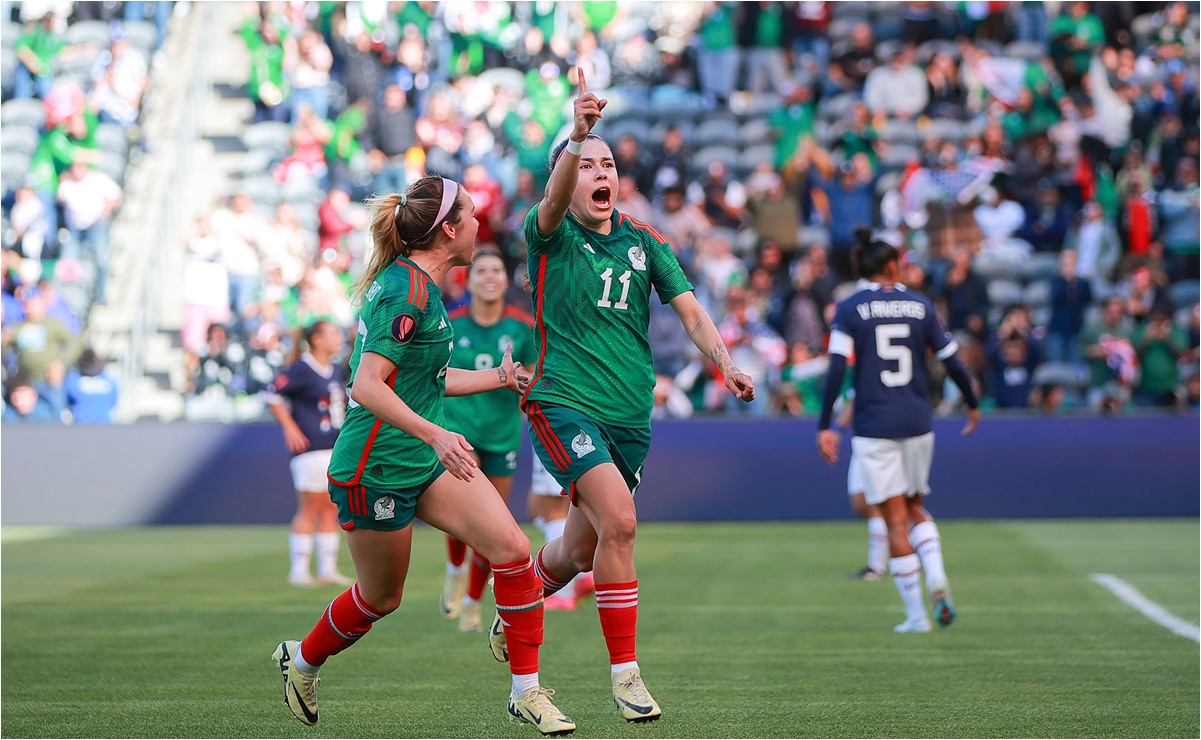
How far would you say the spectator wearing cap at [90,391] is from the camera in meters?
17.9

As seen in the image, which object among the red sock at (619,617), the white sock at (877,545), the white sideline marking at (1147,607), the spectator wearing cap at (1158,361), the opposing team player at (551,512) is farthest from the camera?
the spectator wearing cap at (1158,361)

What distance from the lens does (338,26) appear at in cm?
2461

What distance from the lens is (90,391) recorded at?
1798 cm

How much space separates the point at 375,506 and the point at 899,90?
1802 centimetres

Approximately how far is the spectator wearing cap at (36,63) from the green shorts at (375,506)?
20.2 meters

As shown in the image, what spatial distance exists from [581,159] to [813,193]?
48.1 feet

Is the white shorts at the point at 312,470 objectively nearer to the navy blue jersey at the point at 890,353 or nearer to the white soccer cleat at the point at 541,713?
the navy blue jersey at the point at 890,353

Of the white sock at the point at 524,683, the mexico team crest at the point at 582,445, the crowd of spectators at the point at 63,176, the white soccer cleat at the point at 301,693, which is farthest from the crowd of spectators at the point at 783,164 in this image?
the white sock at the point at 524,683

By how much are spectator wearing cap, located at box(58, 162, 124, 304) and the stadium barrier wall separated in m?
4.85

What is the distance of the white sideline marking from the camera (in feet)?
28.4

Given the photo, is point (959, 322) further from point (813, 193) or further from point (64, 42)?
point (64, 42)

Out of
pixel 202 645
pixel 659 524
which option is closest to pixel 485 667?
pixel 202 645

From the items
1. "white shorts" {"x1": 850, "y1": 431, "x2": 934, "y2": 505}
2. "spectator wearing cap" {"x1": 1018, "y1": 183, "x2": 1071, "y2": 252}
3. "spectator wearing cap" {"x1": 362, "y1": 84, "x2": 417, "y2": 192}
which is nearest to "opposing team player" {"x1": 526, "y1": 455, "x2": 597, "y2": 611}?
"white shorts" {"x1": 850, "y1": 431, "x2": 934, "y2": 505}

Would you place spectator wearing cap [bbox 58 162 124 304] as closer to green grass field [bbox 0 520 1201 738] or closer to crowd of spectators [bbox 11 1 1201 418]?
crowd of spectators [bbox 11 1 1201 418]
